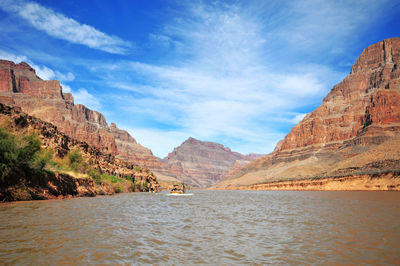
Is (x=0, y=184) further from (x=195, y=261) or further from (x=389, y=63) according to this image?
(x=389, y=63)

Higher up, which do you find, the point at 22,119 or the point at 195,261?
the point at 22,119

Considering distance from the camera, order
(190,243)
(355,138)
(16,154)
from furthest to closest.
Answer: (355,138) < (16,154) < (190,243)

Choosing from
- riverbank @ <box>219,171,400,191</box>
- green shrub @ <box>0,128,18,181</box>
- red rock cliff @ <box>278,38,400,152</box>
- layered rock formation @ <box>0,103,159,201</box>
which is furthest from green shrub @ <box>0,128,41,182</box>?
red rock cliff @ <box>278,38,400,152</box>

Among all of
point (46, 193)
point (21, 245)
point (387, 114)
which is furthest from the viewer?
point (387, 114)

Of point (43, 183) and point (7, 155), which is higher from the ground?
point (7, 155)

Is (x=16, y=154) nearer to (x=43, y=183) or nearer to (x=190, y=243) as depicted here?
(x=43, y=183)

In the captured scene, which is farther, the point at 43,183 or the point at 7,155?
the point at 43,183

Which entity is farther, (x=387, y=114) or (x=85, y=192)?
(x=387, y=114)

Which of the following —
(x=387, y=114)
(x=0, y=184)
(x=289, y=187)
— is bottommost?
(x=289, y=187)

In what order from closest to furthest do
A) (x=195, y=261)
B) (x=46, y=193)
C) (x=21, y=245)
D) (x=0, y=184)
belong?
(x=195, y=261), (x=21, y=245), (x=0, y=184), (x=46, y=193)

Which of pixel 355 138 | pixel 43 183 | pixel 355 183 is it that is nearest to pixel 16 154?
pixel 43 183

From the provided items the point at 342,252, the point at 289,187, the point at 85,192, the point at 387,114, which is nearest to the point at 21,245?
the point at 342,252

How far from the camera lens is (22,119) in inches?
1399

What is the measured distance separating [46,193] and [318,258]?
26.3m
